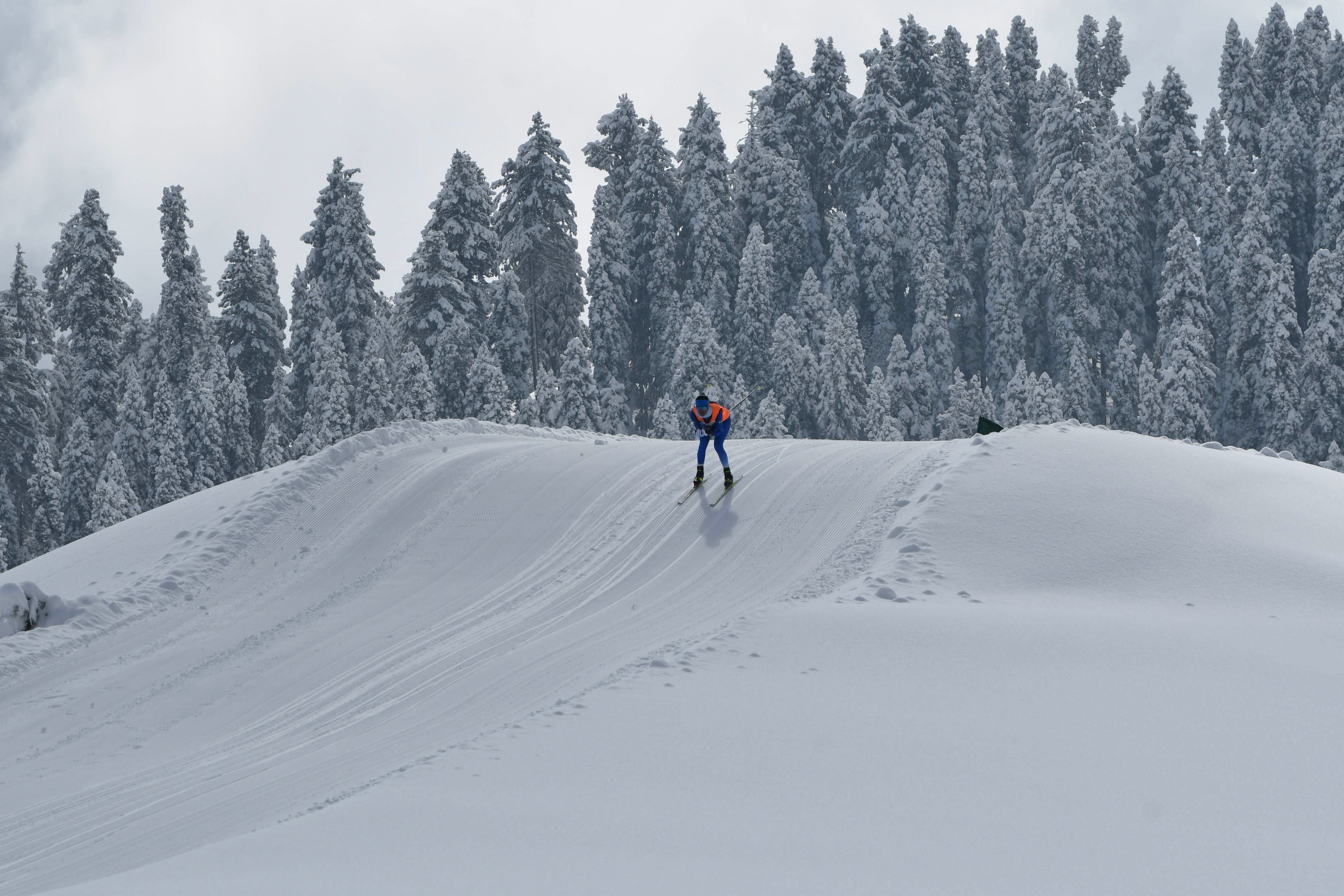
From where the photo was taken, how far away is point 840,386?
50562 millimetres

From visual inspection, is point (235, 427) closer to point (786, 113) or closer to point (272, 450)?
point (272, 450)

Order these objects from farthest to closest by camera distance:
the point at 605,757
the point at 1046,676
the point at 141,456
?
the point at 141,456, the point at 1046,676, the point at 605,757

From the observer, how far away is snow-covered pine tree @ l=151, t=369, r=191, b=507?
49.4m

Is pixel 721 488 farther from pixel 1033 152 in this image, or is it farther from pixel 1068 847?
pixel 1033 152

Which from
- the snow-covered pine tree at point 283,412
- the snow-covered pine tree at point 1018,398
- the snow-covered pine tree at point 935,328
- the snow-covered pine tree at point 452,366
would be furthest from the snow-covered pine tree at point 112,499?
the snow-covered pine tree at point 1018,398

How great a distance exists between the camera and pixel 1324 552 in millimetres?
14836

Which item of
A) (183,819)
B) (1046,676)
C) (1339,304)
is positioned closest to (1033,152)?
(1339,304)

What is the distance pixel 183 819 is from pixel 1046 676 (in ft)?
23.8

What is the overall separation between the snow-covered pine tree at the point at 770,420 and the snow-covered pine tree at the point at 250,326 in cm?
2525

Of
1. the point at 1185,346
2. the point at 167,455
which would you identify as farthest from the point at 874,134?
the point at 167,455

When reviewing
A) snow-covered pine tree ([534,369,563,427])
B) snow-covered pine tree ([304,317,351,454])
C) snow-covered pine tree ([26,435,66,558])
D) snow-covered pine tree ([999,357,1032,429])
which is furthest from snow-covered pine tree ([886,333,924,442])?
snow-covered pine tree ([26,435,66,558])

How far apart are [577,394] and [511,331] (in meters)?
9.25

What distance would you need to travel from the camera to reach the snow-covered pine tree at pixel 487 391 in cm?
4819

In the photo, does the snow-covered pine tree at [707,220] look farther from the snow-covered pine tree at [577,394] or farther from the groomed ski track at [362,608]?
the groomed ski track at [362,608]
